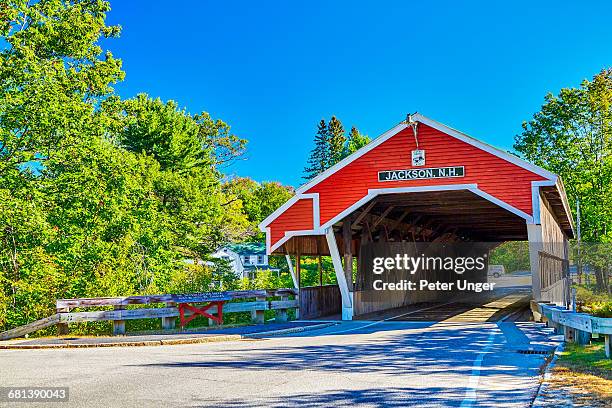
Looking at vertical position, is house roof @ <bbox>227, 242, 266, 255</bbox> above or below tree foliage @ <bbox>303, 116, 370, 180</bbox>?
below

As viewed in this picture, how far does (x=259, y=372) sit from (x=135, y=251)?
18.5 m

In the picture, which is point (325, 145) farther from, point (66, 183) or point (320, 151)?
point (66, 183)

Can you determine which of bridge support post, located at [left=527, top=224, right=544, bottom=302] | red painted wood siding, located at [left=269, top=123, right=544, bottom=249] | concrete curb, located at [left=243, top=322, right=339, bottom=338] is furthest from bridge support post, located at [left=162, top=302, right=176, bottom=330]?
bridge support post, located at [left=527, top=224, right=544, bottom=302]

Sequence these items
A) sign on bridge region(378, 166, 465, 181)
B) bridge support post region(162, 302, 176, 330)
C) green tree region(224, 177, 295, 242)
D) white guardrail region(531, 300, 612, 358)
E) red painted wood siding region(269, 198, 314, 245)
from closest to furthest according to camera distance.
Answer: white guardrail region(531, 300, 612, 358) → bridge support post region(162, 302, 176, 330) → sign on bridge region(378, 166, 465, 181) → red painted wood siding region(269, 198, 314, 245) → green tree region(224, 177, 295, 242)

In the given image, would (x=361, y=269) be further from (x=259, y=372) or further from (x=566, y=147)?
(x=566, y=147)

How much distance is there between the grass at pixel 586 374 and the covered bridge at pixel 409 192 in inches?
275

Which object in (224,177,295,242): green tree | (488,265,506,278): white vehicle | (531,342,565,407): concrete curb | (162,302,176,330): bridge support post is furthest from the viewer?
(224,177,295,242): green tree

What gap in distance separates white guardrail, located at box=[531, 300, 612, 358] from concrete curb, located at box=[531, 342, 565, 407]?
363 millimetres

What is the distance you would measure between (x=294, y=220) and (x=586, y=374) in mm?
12818

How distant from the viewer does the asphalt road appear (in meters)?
7.25

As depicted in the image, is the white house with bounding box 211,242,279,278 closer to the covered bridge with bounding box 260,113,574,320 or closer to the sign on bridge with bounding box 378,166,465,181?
the covered bridge with bounding box 260,113,574,320

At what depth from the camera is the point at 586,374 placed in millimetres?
8406

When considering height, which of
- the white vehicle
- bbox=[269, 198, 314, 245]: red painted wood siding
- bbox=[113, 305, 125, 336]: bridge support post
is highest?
bbox=[269, 198, 314, 245]: red painted wood siding

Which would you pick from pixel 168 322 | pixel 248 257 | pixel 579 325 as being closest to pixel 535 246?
pixel 579 325
